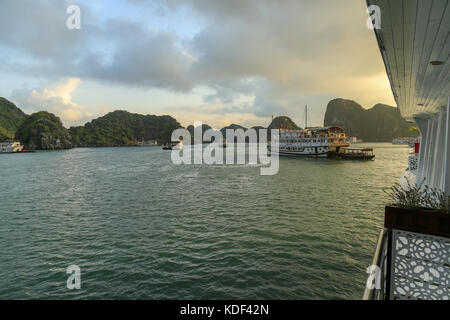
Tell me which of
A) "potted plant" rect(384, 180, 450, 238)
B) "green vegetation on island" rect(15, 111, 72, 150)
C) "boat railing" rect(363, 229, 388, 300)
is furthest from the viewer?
"green vegetation on island" rect(15, 111, 72, 150)

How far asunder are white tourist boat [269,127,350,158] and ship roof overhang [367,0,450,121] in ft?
183

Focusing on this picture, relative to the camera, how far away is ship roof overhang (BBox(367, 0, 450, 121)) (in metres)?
3.10

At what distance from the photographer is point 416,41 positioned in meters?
3.98

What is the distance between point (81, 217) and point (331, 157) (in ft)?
181

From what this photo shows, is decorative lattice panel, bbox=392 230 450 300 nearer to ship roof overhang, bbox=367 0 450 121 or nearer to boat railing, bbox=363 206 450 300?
boat railing, bbox=363 206 450 300

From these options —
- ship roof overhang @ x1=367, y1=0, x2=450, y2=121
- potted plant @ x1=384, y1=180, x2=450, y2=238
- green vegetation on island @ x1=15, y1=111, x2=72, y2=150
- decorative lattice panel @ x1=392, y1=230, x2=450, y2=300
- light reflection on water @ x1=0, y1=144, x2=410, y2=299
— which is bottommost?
light reflection on water @ x1=0, y1=144, x2=410, y2=299

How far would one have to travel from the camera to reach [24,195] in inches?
895

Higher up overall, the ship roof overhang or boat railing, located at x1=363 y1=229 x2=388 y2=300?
the ship roof overhang

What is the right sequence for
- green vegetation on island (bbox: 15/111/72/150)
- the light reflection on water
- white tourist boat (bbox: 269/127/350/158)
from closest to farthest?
the light reflection on water → white tourist boat (bbox: 269/127/350/158) → green vegetation on island (bbox: 15/111/72/150)

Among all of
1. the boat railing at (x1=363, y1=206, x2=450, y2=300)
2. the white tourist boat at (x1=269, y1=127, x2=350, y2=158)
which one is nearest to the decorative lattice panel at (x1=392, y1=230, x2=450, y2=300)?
the boat railing at (x1=363, y1=206, x2=450, y2=300)

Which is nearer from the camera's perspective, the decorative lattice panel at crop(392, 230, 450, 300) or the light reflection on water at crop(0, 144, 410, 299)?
the decorative lattice panel at crop(392, 230, 450, 300)

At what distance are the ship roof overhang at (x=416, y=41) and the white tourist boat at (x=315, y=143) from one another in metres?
55.9
